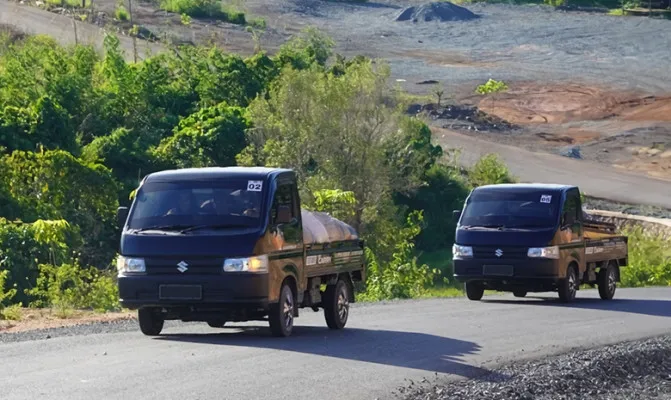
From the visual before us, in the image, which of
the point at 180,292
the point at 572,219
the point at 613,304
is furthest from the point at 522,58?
the point at 180,292

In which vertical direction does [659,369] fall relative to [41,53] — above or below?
below

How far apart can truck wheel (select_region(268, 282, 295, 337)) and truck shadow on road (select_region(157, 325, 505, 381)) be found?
0.43ft

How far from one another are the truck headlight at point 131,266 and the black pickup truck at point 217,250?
1 cm

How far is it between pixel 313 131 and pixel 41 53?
17128 millimetres

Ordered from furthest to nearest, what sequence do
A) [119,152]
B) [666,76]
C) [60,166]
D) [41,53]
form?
1. [666,76]
2. [41,53]
3. [119,152]
4. [60,166]

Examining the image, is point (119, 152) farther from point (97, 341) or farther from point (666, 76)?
point (666, 76)

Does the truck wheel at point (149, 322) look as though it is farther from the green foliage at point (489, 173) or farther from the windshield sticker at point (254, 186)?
the green foliage at point (489, 173)

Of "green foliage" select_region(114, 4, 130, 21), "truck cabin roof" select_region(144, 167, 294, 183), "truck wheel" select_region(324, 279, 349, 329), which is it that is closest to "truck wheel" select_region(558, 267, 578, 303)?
"truck wheel" select_region(324, 279, 349, 329)

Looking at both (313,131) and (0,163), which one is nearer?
(0,163)

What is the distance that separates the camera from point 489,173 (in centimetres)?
5856

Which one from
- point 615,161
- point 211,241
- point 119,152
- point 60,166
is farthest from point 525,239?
point 615,161

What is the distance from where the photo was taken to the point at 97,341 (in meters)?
15.9

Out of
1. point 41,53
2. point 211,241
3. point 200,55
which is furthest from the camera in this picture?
point 200,55

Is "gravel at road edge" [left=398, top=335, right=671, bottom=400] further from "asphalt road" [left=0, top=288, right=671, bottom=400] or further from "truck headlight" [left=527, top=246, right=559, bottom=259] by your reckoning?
"truck headlight" [left=527, top=246, right=559, bottom=259]
